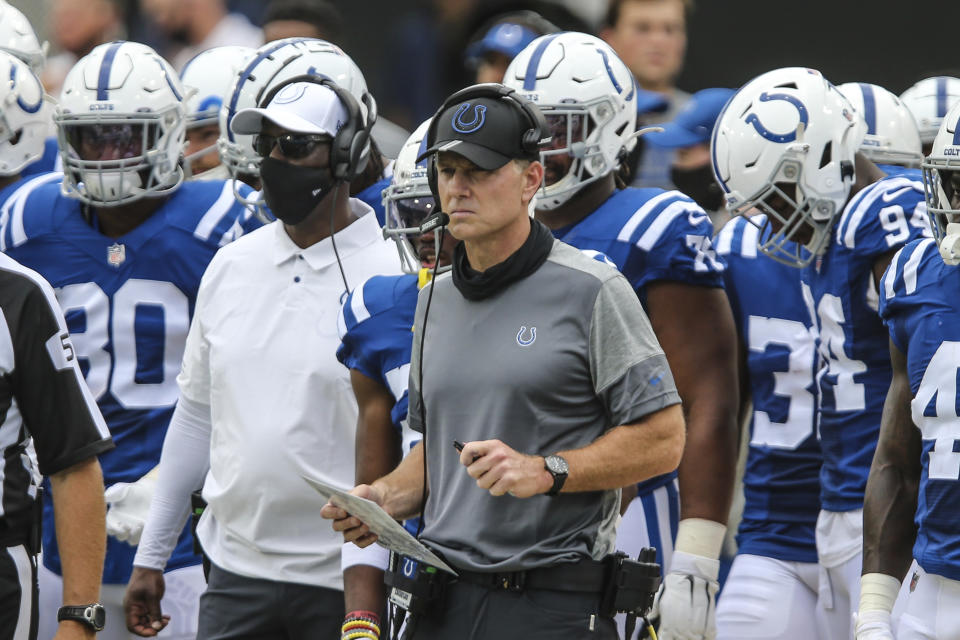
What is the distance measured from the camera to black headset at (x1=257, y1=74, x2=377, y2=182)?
169 inches

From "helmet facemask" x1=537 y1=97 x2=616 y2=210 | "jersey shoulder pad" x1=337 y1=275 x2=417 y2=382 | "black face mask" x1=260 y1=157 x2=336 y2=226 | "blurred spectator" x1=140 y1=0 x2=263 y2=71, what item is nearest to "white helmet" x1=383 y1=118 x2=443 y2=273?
"jersey shoulder pad" x1=337 y1=275 x2=417 y2=382

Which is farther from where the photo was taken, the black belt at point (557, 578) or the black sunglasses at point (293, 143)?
the black sunglasses at point (293, 143)

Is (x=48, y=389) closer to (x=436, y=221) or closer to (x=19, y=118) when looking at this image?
(x=436, y=221)

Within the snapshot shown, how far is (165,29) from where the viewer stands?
8875 mm

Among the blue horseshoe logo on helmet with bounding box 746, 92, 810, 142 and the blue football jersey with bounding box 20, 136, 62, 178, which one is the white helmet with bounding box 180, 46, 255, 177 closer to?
the blue football jersey with bounding box 20, 136, 62, 178

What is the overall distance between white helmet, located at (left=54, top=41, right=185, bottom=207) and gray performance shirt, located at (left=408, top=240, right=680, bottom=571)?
93.8 inches

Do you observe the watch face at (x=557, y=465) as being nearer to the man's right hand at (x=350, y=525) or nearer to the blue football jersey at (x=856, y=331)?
the man's right hand at (x=350, y=525)

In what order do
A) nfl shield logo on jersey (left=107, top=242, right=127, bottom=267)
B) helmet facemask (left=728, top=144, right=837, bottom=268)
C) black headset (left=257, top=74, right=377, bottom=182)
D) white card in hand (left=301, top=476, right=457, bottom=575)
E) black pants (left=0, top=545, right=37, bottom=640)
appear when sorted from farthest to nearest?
1. nfl shield logo on jersey (left=107, top=242, right=127, bottom=267)
2. helmet facemask (left=728, top=144, right=837, bottom=268)
3. black headset (left=257, top=74, right=377, bottom=182)
4. black pants (left=0, top=545, right=37, bottom=640)
5. white card in hand (left=301, top=476, right=457, bottom=575)

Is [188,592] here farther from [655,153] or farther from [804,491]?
[655,153]

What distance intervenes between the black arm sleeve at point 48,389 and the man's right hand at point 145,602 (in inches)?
32.2

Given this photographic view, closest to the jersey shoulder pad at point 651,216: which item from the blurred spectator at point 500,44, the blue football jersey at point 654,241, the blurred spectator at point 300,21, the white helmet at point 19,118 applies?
the blue football jersey at point 654,241

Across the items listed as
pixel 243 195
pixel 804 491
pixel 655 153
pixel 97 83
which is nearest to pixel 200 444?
pixel 243 195

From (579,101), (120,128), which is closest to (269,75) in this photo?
(120,128)

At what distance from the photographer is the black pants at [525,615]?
3.06 meters
